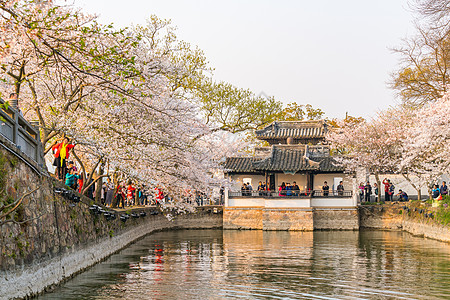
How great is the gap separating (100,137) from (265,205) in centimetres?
2372

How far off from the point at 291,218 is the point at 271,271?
21288 mm

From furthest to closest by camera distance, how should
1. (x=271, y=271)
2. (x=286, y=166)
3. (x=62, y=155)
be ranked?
(x=286, y=166) < (x=62, y=155) < (x=271, y=271)

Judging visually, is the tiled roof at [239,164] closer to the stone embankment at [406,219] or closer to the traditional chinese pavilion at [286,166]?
the traditional chinese pavilion at [286,166]

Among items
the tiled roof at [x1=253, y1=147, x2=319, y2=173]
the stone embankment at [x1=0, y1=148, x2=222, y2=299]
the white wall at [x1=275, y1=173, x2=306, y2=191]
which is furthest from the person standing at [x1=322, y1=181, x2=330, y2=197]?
the stone embankment at [x1=0, y1=148, x2=222, y2=299]

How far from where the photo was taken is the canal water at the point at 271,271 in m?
14.8

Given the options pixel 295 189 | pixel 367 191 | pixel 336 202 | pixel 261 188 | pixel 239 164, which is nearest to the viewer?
pixel 336 202

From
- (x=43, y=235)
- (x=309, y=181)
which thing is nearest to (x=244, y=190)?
(x=309, y=181)

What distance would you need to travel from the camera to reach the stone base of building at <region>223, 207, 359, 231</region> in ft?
132

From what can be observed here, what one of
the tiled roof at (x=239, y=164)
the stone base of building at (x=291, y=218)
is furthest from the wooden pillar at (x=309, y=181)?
the tiled roof at (x=239, y=164)

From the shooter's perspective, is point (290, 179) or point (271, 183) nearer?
point (271, 183)

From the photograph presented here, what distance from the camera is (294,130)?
5119cm

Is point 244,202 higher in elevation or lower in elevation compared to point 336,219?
higher

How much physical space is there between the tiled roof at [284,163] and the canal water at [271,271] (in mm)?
12469

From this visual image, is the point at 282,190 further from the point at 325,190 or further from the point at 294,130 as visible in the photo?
the point at 294,130
